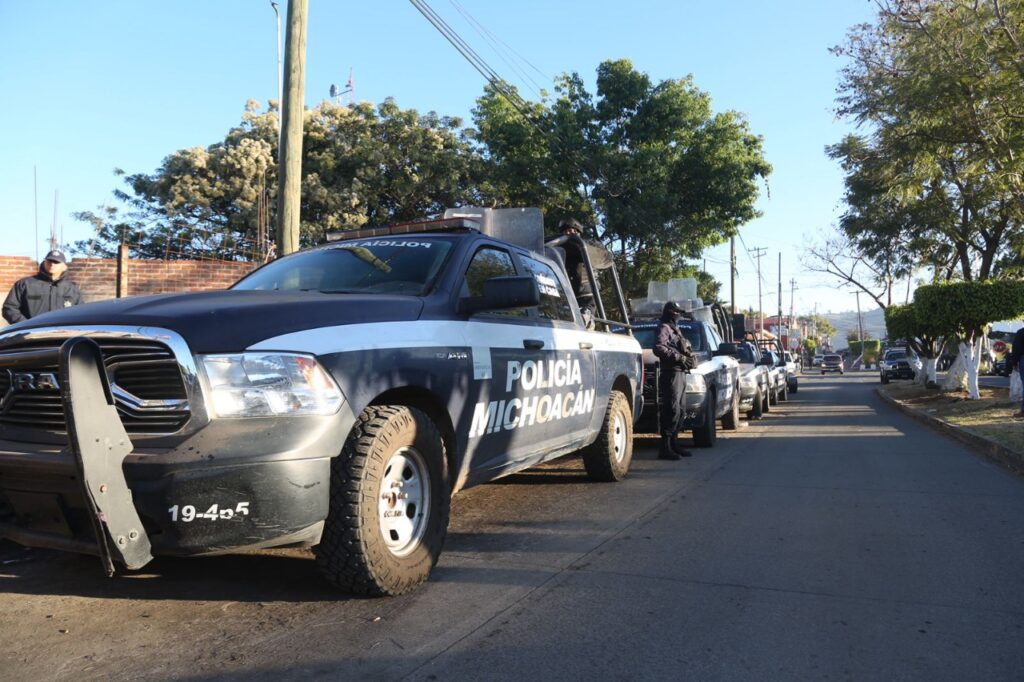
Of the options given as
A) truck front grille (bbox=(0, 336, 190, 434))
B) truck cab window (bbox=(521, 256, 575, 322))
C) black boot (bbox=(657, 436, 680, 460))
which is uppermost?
truck cab window (bbox=(521, 256, 575, 322))

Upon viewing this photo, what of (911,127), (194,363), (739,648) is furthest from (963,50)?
(194,363)

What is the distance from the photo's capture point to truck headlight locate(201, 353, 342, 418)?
11.0 ft

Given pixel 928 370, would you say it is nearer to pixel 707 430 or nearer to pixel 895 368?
pixel 895 368

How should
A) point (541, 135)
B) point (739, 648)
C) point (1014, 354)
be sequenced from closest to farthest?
point (739, 648)
point (1014, 354)
point (541, 135)

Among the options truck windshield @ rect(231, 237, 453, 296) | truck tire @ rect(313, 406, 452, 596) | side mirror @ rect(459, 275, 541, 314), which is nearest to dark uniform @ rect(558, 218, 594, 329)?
truck windshield @ rect(231, 237, 453, 296)

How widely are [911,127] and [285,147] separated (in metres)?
11.5

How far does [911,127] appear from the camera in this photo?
14.4m

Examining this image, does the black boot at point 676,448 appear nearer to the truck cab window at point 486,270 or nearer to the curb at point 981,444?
the curb at point 981,444

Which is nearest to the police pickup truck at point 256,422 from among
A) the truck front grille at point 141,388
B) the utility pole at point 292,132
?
the truck front grille at point 141,388

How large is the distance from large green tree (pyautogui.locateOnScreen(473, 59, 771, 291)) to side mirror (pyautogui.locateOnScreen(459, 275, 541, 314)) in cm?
1698

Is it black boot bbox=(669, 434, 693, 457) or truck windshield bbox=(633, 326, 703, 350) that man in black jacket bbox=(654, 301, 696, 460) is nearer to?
black boot bbox=(669, 434, 693, 457)

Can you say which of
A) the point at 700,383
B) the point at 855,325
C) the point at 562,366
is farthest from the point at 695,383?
the point at 855,325

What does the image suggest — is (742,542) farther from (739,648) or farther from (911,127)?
(911,127)

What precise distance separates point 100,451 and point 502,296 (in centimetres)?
225
